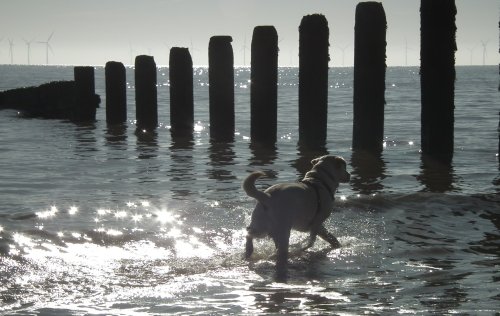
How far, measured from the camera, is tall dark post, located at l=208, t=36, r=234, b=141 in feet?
56.5

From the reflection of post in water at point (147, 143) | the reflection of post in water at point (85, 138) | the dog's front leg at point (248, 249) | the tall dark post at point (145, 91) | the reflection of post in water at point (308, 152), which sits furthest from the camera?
the tall dark post at point (145, 91)

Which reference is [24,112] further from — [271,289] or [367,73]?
[271,289]

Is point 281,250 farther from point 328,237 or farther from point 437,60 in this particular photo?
point 437,60

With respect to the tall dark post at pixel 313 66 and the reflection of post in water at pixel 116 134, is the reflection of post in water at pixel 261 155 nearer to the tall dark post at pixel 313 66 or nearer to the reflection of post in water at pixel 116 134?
the tall dark post at pixel 313 66

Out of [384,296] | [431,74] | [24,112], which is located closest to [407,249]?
[384,296]

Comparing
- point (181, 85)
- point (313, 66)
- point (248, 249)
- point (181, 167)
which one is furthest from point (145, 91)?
point (248, 249)

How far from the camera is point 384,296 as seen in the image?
6496mm

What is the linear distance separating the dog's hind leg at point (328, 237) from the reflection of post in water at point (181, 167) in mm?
3714

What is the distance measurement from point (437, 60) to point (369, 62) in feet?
4.22

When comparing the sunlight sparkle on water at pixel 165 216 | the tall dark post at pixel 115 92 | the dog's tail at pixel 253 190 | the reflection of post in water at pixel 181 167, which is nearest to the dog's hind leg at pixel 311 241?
the dog's tail at pixel 253 190

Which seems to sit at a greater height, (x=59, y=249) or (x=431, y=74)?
(x=431, y=74)

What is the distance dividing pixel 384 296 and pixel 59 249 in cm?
347

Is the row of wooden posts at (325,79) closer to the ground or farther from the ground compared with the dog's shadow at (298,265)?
farther from the ground

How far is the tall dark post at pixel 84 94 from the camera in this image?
23109 mm
